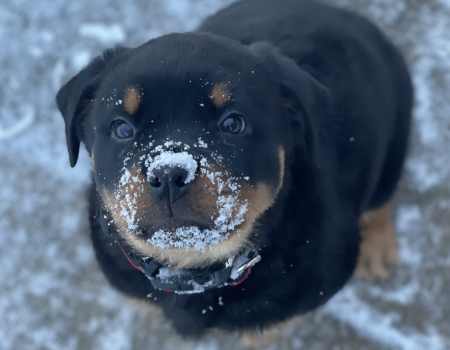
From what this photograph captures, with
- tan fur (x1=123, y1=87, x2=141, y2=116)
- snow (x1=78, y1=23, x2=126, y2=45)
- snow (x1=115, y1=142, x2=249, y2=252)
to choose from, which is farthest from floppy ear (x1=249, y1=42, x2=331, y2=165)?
snow (x1=78, y1=23, x2=126, y2=45)

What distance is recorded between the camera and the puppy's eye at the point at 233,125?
1535 mm

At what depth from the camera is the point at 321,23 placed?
2.29 metres

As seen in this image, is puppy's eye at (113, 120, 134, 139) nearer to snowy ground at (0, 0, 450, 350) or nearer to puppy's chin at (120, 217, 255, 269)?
puppy's chin at (120, 217, 255, 269)

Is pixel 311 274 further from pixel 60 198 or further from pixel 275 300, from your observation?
pixel 60 198

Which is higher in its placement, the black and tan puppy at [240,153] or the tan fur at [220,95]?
the tan fur at [220,95]

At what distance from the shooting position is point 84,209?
3.13m

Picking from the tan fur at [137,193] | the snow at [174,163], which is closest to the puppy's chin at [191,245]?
the tan fur at [137,193]

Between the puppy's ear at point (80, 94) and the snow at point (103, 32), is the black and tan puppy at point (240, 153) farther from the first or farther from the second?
the snow at point (103, 32)

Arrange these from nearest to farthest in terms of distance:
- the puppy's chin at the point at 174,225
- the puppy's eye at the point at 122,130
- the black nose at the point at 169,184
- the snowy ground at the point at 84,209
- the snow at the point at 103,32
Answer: the black nose at the point at 169,184
the puppy's chin at the point at 174,225
the puppy's eye at the point at 122,130
the snowy ground at the point at 84,209
the snow at the point at 103,32

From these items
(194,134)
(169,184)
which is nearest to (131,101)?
(194,134)

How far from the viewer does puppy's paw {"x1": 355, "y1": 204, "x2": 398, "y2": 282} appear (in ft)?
9.34

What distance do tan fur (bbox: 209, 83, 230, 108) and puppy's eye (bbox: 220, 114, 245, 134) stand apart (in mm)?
67

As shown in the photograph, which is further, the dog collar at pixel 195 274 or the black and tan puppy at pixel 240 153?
the dog collar at pixel 195 274

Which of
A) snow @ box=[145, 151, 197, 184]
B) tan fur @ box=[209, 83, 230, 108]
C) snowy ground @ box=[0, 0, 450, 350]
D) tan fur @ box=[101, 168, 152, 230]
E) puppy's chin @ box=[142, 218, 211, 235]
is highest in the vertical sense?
tan fur @ box=[209, 83, 230, 108]
